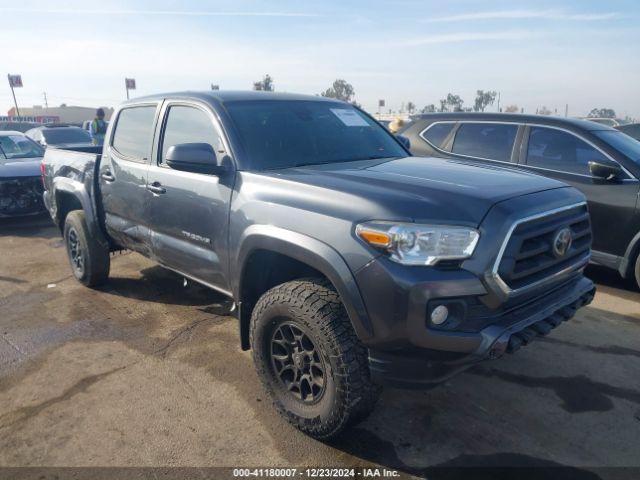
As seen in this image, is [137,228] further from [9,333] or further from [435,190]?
[435,190]

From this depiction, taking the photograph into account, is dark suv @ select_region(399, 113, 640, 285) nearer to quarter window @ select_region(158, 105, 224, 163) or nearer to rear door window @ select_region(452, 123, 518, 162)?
rear door window @ select_region(452, 123, 518, 162)

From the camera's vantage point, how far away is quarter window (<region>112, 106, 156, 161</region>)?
4117mm

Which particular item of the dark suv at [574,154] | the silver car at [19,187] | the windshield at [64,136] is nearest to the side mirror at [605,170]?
the dark suv at [574,154]

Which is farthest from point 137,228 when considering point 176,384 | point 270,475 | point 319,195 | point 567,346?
point 567,346

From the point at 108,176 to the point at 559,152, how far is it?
463 centimetres

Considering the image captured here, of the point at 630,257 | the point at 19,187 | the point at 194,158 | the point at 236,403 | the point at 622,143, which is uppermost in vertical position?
the point at 194,158

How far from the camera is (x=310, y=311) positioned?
256 cm

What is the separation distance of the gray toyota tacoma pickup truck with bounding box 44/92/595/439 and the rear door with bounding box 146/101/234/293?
0.01 m

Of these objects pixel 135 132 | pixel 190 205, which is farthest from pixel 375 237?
pixel 135 132

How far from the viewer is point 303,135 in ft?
11.7

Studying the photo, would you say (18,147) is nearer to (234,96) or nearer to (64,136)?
(64,136)

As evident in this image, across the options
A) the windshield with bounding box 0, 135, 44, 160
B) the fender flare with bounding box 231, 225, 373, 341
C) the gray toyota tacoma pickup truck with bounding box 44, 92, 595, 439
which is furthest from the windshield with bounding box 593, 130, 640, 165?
the windshield with bounding box 0, 135, 44, 160

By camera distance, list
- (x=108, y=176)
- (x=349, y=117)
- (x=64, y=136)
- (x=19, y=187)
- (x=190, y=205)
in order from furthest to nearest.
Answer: (x=64, y=136), (x=19, y=187), (x=108, y=176), (x=349, y=117), (x=190, y=205)

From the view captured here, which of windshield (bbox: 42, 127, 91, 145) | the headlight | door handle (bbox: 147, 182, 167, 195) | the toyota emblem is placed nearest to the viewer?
the headlight
